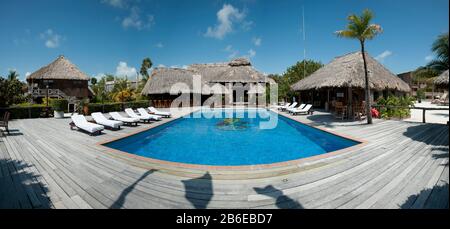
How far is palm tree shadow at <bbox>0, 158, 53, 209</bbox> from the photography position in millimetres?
2586

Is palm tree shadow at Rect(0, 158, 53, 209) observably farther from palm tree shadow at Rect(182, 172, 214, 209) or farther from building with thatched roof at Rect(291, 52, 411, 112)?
building with thatched roof at Rect(291, 52, 411, 112)

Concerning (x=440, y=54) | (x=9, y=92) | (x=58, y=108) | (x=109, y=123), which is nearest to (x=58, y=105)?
(x=58, y=108)

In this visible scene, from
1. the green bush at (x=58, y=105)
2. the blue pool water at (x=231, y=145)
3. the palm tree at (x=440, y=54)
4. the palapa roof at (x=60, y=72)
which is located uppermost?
the palapa roof at (x=60, y=72)

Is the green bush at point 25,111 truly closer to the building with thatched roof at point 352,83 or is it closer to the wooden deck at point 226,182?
the wooden deck at point 226,182

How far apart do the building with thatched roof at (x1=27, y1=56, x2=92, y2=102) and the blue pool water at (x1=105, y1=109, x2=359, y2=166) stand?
1945 cm

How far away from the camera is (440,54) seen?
34.2 feet

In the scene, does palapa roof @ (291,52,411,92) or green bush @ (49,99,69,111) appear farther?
green bush @ (49,99,69,111)

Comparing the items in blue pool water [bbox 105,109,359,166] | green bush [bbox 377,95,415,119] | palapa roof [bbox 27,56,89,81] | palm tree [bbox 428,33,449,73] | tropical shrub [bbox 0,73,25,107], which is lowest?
blue pool water [bbox 105,109,359,166]

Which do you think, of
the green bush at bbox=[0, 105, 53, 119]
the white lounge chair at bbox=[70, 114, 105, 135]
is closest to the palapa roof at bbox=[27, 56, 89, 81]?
the green bush at bbox=[0, 105, 53, 119]

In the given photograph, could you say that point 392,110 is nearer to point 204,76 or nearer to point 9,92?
point 204,76

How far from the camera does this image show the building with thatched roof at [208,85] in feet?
73.1

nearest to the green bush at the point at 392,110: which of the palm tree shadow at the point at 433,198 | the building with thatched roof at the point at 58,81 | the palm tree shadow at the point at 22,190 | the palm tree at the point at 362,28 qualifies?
the palm tree at the point at 362,28

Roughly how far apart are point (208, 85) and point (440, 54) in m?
20.2

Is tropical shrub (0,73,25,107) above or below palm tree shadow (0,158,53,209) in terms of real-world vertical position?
above
